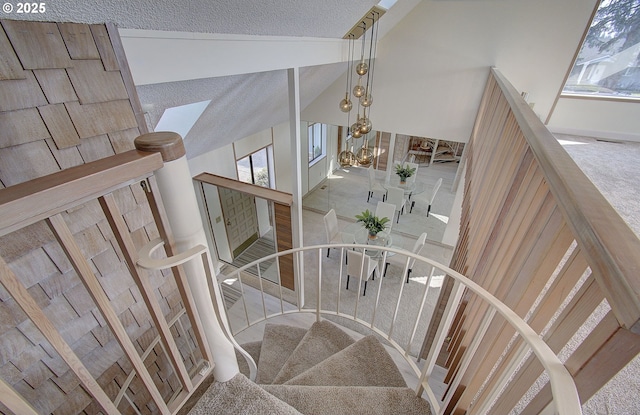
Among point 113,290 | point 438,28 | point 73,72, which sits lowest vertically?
point 113,290

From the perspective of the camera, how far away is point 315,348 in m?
2.21

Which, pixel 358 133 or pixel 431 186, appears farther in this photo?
pixel 431 186

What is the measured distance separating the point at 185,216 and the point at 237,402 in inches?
30.1

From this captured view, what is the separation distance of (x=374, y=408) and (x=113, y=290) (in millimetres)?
1516

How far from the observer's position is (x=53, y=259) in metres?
1.19

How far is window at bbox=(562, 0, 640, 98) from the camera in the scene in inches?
141

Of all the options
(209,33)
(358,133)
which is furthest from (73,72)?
(358,133)

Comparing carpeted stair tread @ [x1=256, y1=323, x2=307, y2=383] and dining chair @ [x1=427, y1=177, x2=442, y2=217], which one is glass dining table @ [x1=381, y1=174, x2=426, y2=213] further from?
carpeted stair tread @ [x1=256, y1=323, x2=307, y2=383]

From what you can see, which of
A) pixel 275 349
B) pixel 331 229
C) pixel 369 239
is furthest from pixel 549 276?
pixel 331 229

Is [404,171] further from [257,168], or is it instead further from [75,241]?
[75,241]

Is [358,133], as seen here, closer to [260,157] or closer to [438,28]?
[438,28]

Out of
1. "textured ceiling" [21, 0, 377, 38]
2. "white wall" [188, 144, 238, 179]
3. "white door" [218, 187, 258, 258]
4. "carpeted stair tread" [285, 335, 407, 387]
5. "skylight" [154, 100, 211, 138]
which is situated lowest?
"white door" [218, 187, 258, 258]

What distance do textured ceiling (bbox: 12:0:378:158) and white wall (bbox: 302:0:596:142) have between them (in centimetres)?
138

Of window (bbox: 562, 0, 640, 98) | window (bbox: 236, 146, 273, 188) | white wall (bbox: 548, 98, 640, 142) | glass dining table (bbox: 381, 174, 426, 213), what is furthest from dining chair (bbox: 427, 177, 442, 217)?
window (bbox: 236, 146, 273, 188)
